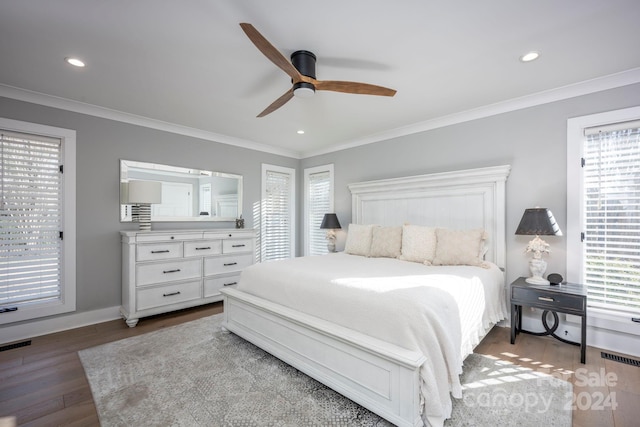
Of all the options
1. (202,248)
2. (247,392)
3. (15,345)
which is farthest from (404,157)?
(15,345)

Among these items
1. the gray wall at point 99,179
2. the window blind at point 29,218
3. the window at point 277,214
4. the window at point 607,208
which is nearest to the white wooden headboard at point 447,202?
the window at point 607,208

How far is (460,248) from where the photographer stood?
2.89 meters

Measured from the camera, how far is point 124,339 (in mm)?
2865

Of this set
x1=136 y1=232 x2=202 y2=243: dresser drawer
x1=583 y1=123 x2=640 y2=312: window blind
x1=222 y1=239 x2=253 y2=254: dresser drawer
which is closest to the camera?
x1=583 y1=123 x2=640 y2=312: window blind

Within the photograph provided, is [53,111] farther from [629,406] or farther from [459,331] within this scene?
[629,406]

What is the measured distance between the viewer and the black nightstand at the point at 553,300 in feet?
7.66

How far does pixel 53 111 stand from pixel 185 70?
1901 mm

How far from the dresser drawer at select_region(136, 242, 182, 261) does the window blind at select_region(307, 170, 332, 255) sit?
2.49 metres

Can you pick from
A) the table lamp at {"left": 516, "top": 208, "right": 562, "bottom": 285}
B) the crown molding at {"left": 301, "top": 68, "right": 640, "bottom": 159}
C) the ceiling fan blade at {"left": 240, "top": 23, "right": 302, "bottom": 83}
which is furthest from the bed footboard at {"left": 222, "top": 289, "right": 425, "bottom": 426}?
the crown molding at {"left": 301, "top": 68, "right": 640, "bottom": 159}

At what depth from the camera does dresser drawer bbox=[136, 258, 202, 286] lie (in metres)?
3.30

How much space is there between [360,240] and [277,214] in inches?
83.2

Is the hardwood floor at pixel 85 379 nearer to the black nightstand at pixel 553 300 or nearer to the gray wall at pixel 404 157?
the black nightstand at pixel 553 300

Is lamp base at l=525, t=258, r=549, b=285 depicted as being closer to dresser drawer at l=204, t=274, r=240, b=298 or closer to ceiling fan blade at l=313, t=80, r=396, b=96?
ceiling fan blade at l=313, t=80, r=396, b=96

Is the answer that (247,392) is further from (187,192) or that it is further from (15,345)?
(187,192)
